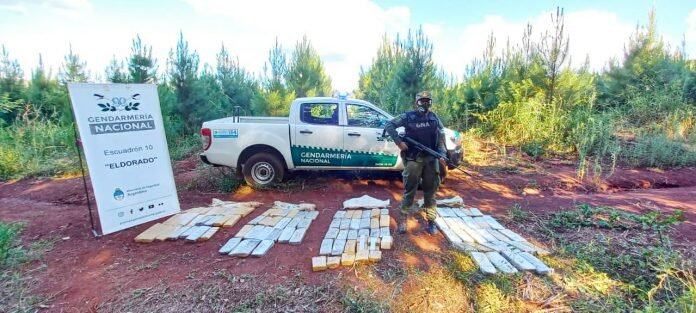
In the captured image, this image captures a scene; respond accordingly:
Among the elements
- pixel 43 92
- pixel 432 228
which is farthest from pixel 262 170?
pixel 43 92

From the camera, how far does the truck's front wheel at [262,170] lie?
631cm

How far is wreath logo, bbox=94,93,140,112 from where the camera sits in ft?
13.6

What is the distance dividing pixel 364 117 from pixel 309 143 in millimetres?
1109

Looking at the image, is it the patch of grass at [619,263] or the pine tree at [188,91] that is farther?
the pine tree at [188,91]

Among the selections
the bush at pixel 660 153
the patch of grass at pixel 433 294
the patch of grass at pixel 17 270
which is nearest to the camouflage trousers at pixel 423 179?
the patch of grass at pixel 433 294

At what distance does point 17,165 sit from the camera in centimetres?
809

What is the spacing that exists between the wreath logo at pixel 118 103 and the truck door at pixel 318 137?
2.53 metres

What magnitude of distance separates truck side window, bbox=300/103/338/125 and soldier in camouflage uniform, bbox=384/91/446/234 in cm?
220

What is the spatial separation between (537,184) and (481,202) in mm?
1826

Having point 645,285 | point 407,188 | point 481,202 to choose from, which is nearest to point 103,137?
point 407,188

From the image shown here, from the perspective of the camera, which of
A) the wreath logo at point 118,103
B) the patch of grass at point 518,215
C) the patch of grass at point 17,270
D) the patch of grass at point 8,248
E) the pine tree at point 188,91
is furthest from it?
the pine tree at point 188,91

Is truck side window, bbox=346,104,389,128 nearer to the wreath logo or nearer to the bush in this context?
the wreath logo

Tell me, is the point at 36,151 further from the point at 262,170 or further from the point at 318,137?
the point at 318,137

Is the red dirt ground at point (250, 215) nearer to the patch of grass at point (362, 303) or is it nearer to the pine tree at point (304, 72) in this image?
the patch of grass at point (362, 303)
